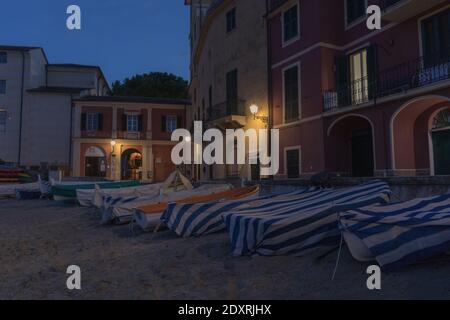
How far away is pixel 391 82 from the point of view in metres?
14.5

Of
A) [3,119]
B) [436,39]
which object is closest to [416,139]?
[436,39]

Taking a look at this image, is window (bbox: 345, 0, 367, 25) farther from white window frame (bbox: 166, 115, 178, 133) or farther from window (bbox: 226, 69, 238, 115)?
white window frame (bbox: 166, 115, 178, 133)

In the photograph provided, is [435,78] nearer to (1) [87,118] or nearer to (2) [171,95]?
(1) [87,118]

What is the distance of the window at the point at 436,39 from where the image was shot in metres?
12.8

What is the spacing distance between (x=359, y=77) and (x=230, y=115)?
25.7 ft

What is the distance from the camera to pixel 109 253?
7.61 meters

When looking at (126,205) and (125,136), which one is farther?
(125,136)

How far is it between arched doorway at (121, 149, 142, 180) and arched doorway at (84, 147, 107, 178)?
1.95m

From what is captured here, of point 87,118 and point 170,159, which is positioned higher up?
point 87,118

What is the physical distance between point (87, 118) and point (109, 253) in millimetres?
31917

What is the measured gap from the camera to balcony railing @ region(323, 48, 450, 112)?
42.0ft

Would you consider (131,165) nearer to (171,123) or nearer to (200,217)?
(171,123)

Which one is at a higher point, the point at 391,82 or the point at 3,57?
the point at 3,57
